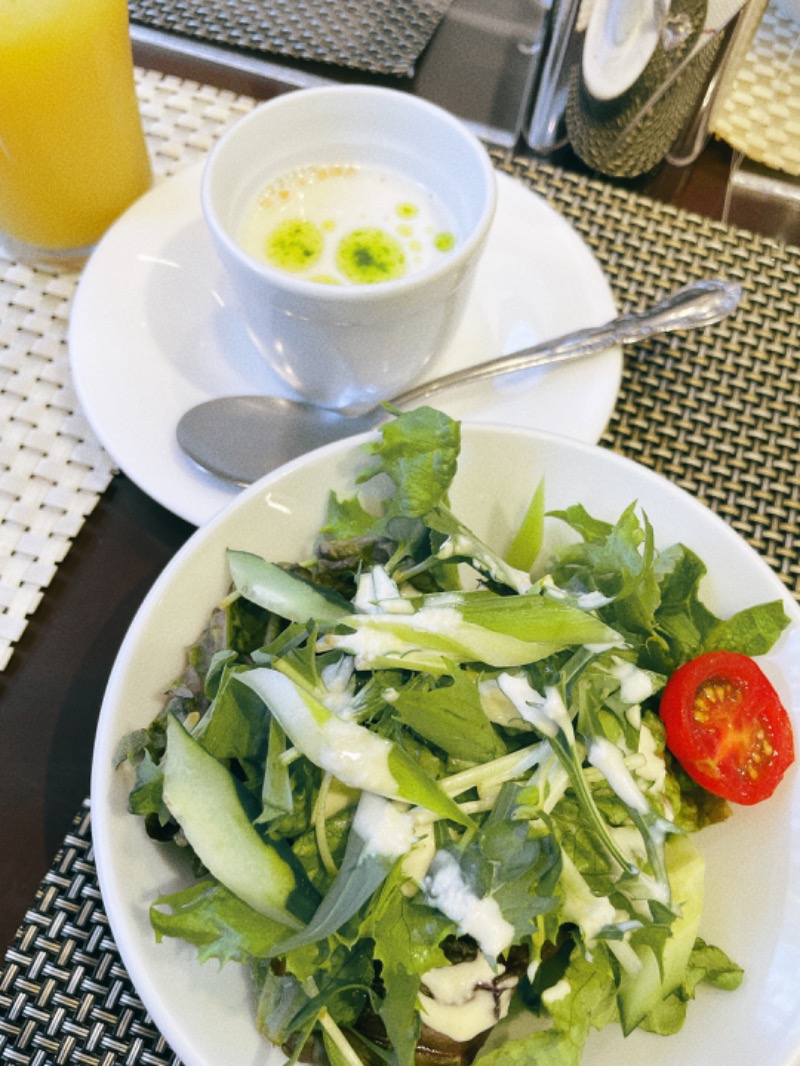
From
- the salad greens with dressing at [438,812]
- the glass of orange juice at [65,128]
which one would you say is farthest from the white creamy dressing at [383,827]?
the glass of orange juice at [65,128]

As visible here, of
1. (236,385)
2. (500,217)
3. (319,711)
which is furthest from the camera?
(500,217)

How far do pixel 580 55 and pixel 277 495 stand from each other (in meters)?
0.95

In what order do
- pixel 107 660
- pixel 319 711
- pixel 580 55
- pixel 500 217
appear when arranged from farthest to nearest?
pixel 580 55 → pixel 500 217 → pixel 107 660 → pixel 319 711

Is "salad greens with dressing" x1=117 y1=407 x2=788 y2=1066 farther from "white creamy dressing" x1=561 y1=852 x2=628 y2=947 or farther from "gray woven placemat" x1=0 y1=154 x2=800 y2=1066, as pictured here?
"gray woven placemat" x1=0 y1=154 x2=800 y2=1066

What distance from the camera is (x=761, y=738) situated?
0.78 meters

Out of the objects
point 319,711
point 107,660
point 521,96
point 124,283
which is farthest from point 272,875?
point 521,96

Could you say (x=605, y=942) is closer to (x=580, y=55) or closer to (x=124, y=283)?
(x=124, y=283)

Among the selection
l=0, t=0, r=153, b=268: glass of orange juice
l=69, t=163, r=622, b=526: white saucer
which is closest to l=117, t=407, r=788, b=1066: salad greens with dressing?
l=69, t=163, r=622, b=526: white saucer

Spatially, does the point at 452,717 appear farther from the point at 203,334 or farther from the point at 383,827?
the point at 203,334

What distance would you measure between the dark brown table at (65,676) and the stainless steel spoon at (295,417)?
12 cm

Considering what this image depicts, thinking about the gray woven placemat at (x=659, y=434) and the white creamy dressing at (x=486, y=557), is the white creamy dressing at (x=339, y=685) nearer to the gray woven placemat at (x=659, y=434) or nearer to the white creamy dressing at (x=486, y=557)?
the white creamy dressing at (x=486, y=557)

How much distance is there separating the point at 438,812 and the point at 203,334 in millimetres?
751

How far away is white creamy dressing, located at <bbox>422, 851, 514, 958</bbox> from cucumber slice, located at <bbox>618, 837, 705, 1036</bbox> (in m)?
0.11

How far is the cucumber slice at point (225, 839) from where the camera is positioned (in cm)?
69
